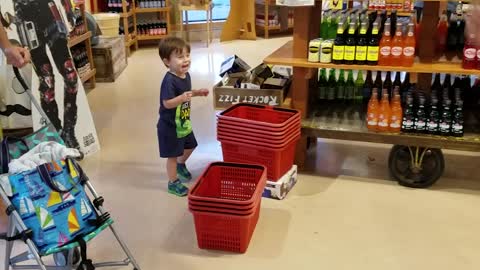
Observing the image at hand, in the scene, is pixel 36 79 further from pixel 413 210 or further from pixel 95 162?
pixel 413 210

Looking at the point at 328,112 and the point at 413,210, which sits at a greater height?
the point at 328,112

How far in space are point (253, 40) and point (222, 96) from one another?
5.43 m

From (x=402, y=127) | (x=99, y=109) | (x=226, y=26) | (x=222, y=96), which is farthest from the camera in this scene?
(x=226, y=26)

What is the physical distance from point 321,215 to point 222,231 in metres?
0.74

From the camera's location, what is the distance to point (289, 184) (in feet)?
11.5

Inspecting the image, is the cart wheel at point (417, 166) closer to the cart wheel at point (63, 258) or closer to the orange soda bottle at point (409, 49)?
the orange soda bottle at point (409, 49)

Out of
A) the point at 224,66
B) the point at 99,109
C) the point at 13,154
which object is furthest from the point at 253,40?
the point at 13,154

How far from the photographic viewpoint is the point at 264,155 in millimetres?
→ 3365

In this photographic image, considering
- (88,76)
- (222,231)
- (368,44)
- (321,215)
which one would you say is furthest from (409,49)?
(88,76)

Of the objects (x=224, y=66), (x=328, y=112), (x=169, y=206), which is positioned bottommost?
(x=169, y=206)

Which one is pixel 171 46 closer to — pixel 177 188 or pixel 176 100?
pixel 176 100

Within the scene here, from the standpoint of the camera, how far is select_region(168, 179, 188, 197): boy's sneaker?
11.5 feet

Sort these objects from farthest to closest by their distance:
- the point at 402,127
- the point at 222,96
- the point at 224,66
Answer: the point at 224,66 → the point at 222,96 → the point at 402,127

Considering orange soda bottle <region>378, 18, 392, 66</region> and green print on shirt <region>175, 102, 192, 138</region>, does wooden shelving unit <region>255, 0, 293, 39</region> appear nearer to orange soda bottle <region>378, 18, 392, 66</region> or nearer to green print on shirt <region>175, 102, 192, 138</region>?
orange soda bottle <region>378, 18, 392, 66</region>
